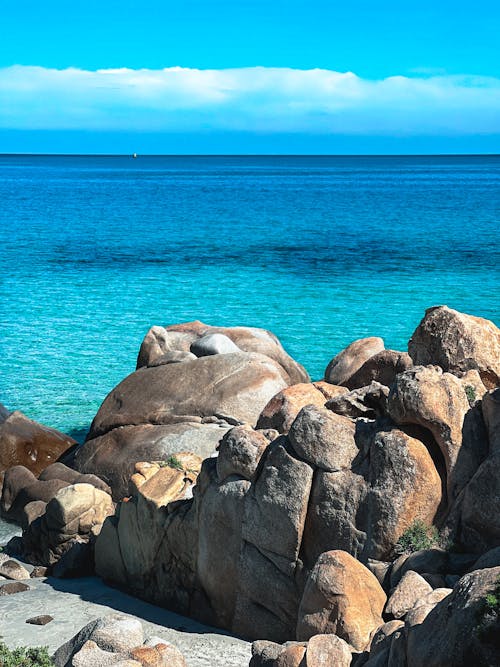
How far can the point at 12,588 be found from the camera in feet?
54.2

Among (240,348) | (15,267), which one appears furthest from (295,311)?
(15,267)

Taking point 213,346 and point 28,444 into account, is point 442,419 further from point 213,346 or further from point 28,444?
point 28,444

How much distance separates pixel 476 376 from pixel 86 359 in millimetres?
19943

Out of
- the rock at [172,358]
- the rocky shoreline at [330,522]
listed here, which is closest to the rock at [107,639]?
the rocky shoreline at [330,522]

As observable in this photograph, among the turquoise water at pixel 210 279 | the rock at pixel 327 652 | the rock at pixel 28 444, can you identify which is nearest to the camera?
the rock at pixel 327 652

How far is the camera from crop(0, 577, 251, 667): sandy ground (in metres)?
13.7

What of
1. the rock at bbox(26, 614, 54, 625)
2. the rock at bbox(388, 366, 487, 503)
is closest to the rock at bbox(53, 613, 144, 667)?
the rock at bbox(26, 614, 54, 625)

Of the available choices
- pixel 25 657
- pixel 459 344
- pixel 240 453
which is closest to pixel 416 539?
pixel 240 453

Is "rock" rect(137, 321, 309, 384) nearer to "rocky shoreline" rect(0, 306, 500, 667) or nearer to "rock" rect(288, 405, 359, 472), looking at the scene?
"rocky shoreline" rect(0, 306, 500, 667)

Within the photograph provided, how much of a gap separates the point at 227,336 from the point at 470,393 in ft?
40.7

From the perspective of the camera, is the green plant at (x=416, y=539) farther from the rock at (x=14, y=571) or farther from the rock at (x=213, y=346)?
the rock at (x=213, y=346)

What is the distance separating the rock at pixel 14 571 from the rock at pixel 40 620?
2.81 metres

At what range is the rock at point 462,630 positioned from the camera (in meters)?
8.57

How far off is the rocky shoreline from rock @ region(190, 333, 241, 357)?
169 inches
